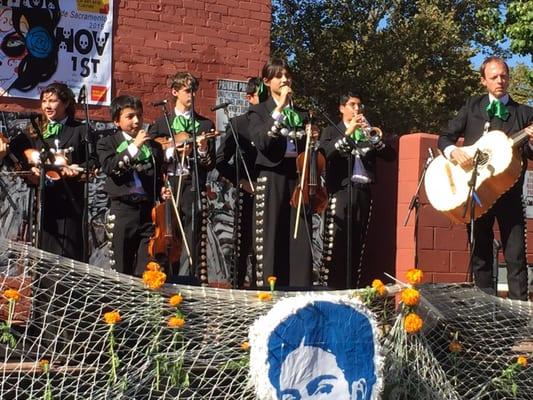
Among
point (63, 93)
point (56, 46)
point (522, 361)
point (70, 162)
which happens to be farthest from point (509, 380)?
point (56, 46)

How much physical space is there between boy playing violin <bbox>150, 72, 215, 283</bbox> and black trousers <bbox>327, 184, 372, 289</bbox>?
3.34 ft

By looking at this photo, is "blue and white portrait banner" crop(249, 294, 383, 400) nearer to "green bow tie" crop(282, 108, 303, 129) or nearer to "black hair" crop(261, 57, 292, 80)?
"green bow tie" crop(282, 108, 303, 129)

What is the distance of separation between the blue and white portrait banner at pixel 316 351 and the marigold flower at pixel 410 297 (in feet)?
0.63

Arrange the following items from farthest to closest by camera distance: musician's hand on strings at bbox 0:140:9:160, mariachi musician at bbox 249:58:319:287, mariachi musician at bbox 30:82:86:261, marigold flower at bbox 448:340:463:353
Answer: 1. mariachi musician at bbox 249:58:319:287
2. mariachi musician at bbox 30:82:86:261
3. musician's hand on strings at bbox 0:140:9:160
4. marigold flower at bbox 448:340:463:353

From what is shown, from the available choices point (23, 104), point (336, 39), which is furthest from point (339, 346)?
point (336, 39)

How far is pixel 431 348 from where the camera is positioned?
14.8ft

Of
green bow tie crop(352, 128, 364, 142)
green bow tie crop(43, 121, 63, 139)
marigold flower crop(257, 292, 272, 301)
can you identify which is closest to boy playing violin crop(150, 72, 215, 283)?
green bow tie crop(43, 121, 63, 139)

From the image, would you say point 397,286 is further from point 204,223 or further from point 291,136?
point 204,223

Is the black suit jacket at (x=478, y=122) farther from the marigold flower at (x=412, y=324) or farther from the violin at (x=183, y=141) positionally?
the marigold flower at (x=412, y=324)

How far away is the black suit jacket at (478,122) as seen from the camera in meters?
6.13

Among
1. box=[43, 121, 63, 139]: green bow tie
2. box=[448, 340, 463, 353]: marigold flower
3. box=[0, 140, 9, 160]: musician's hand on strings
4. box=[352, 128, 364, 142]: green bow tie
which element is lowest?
box=[448, 340, 463, 353]: marigold flower

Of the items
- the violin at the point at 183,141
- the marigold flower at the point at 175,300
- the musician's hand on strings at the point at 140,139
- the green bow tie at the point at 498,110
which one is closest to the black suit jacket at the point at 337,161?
the green bow tie at the point at 498,110

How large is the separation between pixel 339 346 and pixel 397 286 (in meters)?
0.48

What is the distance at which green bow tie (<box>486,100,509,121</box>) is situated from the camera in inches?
242
